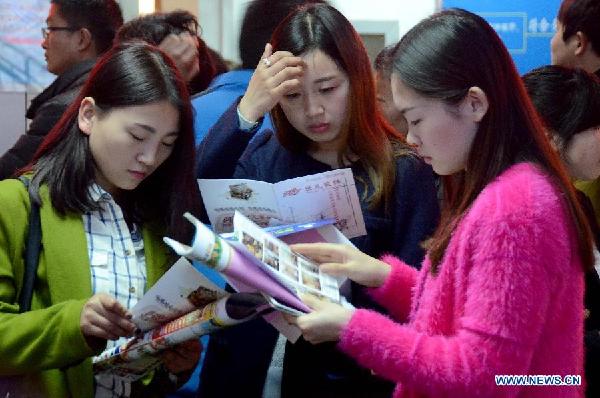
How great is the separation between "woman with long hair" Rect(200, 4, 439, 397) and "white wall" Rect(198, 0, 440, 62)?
2.59 meters

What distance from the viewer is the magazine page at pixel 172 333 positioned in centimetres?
145

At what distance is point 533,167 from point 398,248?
0.54 metres

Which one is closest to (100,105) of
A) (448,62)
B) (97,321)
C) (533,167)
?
(97,321)

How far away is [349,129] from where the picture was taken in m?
1.94

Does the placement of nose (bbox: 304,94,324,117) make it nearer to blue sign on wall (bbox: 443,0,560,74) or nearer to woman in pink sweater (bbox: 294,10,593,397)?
woman in pink sweater (bbox: 294,10,593,397)

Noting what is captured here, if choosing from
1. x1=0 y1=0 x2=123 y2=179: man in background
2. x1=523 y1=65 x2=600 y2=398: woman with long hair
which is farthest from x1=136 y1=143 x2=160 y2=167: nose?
x1=0 y1=0 x2=123 y2=179: man in background

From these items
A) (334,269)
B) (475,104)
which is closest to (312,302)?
(334,269)

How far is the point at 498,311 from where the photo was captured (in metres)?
1.26

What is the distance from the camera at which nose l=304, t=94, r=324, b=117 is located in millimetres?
1871

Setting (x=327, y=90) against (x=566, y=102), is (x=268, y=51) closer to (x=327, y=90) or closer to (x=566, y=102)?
(x=327, y=90)

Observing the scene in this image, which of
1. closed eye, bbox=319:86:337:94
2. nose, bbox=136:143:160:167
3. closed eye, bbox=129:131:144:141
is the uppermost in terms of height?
closed eye, bbox=319:86:337:94

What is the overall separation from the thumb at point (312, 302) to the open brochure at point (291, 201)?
1.23 ft

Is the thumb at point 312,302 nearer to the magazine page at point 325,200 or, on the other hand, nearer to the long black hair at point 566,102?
the magazine page at point 325,200

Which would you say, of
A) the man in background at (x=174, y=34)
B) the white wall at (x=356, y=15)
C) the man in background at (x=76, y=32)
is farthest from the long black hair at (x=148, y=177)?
the white wall at (x=356, y=15)
